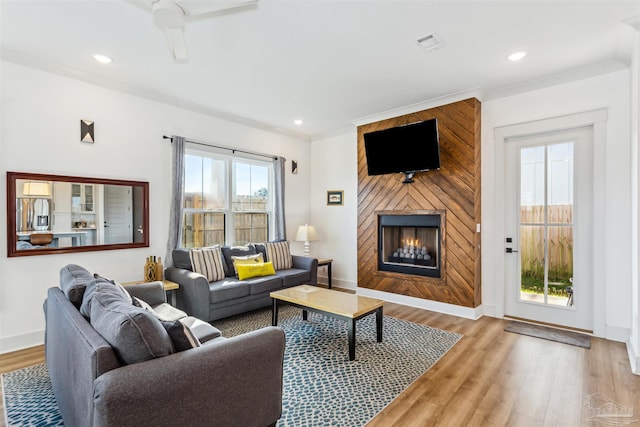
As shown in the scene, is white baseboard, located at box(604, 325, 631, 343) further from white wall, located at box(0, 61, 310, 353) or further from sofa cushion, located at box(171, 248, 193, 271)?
white wall, located at box(0, 61, 310, 353)

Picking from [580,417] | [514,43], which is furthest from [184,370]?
[514,43]

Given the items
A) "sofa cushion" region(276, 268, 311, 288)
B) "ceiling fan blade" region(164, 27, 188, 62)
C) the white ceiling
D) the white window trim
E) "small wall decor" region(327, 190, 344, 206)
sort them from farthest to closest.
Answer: "small wall decor" region(327, 190, 344, 206)
the white window trim
"sofa cushion" region(276, 268, 311, 288)
the white ceiling
"ceiling fan blade" region(164, 27, 188, 62)

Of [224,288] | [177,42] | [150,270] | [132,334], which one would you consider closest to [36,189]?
[150,270]

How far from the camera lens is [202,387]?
1404 millimetres

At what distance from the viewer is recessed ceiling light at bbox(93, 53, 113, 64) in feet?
9.88

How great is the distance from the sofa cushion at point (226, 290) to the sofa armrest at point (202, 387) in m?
2.08

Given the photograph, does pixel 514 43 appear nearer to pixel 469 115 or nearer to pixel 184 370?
pixel 469 115

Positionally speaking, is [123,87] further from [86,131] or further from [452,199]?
[452,199]

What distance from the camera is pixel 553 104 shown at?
3.55 metres

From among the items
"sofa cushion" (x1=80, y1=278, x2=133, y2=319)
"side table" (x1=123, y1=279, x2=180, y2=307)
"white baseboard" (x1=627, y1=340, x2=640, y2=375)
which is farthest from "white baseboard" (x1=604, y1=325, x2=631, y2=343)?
"side table" (x1=123, y1=279, x2=180, y2=307)

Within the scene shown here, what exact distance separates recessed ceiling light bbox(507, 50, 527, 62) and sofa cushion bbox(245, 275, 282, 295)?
367 cm

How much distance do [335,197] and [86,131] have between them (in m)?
3.69

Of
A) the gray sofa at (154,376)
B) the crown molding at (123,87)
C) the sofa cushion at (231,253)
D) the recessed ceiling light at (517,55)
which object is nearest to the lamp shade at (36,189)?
the crown molding at (123,87)

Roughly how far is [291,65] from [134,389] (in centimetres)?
301
